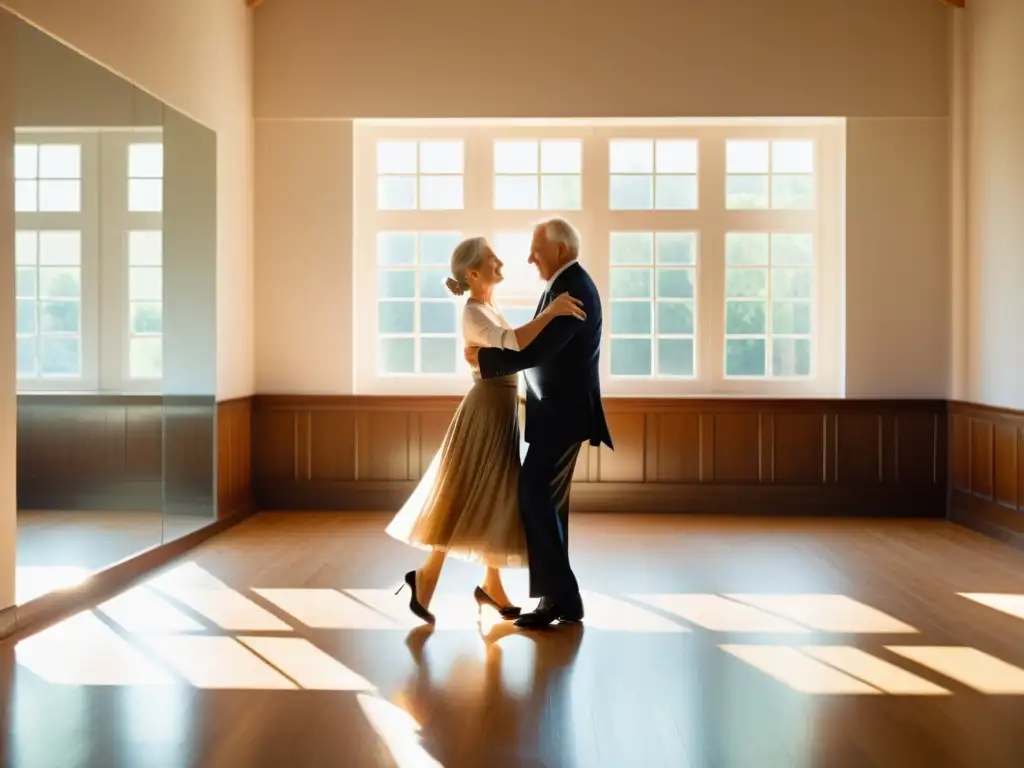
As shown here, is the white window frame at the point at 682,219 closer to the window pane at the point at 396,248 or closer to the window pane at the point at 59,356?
the window pane at the point at 396,248

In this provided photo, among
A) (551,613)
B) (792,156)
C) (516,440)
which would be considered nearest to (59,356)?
(516,440)

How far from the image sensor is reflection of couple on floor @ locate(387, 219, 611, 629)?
4148 millimetres

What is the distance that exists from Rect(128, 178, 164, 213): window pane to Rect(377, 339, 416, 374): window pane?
2.50m

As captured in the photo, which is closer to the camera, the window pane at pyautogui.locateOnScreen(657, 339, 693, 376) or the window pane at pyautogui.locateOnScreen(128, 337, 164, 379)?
the window pane at pyautogui.locateOnScreen(128, 337, 164, 379)

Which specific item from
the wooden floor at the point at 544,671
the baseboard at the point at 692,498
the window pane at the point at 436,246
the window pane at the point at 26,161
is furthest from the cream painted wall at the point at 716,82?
the window pane at the point at 26,161

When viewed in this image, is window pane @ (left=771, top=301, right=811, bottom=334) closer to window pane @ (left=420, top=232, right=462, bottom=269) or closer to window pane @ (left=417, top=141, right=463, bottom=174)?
window pane @ (left=420, top=232, right=462, bottom=269)

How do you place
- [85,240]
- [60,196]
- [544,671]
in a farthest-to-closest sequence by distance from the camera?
1. [85,240]
2. [60,196]
3. [544,671]

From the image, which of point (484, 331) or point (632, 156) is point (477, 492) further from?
point (632, 156)

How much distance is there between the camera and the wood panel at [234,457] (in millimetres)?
6750

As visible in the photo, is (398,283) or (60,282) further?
(398,283)

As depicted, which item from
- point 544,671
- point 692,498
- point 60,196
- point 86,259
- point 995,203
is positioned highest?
point 995,203

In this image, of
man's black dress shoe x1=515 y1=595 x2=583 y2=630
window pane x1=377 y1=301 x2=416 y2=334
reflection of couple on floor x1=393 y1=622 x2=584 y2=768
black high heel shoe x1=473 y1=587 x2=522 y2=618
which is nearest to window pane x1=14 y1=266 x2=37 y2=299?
reflection of couple on floor x1=393 y1=622 x2=584 y2=768

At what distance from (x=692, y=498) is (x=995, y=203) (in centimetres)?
272

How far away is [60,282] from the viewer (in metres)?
4.31
